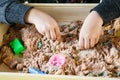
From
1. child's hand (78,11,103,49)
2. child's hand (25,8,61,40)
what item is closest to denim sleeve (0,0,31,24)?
child's hand (25,8,61,40)

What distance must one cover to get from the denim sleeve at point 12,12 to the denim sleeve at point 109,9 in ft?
0.63

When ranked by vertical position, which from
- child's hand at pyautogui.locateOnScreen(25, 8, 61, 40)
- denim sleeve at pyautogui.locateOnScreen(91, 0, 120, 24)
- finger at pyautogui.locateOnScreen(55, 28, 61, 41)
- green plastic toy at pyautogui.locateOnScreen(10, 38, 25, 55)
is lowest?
green plastic toy at pyautogui.locateOnScreen(10, 38, 25, 55)

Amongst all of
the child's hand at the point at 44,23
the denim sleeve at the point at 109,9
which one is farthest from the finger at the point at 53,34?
the denim sleeve at the point at 109,9

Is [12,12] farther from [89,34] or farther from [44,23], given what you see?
[89,34]

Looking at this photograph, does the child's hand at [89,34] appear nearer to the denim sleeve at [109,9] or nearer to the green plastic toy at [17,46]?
the denim sleeve at [109,9]

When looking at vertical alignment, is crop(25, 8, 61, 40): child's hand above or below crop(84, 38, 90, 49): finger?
above

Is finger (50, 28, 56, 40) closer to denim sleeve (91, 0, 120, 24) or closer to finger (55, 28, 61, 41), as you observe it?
finger (55, 28, 61, 41)

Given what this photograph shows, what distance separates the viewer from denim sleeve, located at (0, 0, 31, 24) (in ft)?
2.48

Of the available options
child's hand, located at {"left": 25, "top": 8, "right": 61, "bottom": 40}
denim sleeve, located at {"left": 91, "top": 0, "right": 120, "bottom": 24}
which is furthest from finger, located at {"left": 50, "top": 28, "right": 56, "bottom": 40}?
denim sleeve, located at {"left": 91, "top": 0, "right": 120, "bottom": 24}

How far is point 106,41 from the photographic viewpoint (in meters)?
0.71

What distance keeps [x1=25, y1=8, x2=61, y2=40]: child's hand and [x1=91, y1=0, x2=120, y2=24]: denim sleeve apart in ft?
0.38

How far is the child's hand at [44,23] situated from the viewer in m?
0.71

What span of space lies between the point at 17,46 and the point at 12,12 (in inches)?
3.8

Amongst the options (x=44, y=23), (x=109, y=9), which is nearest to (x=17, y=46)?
(x=44, y=23)
